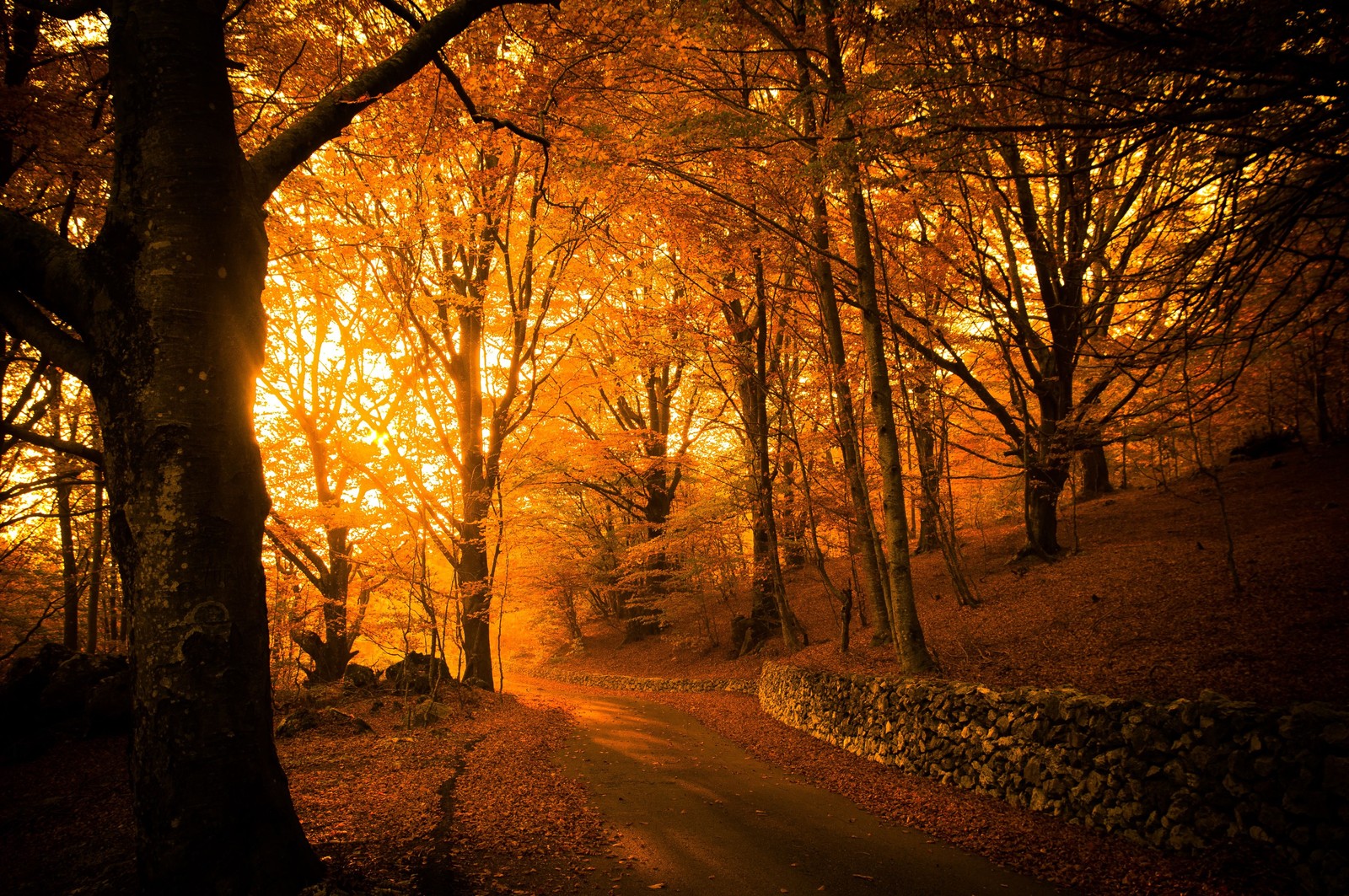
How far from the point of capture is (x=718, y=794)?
20.4 feet

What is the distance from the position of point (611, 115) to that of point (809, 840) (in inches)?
363

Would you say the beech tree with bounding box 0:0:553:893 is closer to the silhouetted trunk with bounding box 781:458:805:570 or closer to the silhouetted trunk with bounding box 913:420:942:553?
the silhouetted trunk with bounding box 913:420:942:553

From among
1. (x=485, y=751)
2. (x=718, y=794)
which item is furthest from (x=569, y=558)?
(x=718, y=794)

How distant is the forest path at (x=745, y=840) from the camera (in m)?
4.09

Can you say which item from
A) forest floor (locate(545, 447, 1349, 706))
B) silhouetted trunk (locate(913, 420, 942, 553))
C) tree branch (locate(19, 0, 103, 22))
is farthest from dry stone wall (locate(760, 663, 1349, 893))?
tree branch (locate(19, 0, 103, 22))

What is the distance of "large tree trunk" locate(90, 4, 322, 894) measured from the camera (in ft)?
9.31

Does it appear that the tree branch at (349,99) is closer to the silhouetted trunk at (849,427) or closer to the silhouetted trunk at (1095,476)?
the silhouetted trunk at (849,427)

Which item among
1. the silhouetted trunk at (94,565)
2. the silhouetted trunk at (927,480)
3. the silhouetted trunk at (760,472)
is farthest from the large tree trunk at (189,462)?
the silhouetted trunk at (94,565)

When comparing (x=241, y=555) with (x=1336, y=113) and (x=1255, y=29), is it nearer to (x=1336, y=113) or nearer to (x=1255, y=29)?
(x=1255, y=29)

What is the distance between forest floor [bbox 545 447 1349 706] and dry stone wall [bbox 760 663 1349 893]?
29.0 inches

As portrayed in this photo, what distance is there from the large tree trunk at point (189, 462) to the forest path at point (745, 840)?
2.36m

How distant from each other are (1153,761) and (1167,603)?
164 inches

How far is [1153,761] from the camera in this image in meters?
4.45

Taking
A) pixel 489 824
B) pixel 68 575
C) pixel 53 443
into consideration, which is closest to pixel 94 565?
pixel 68 575
